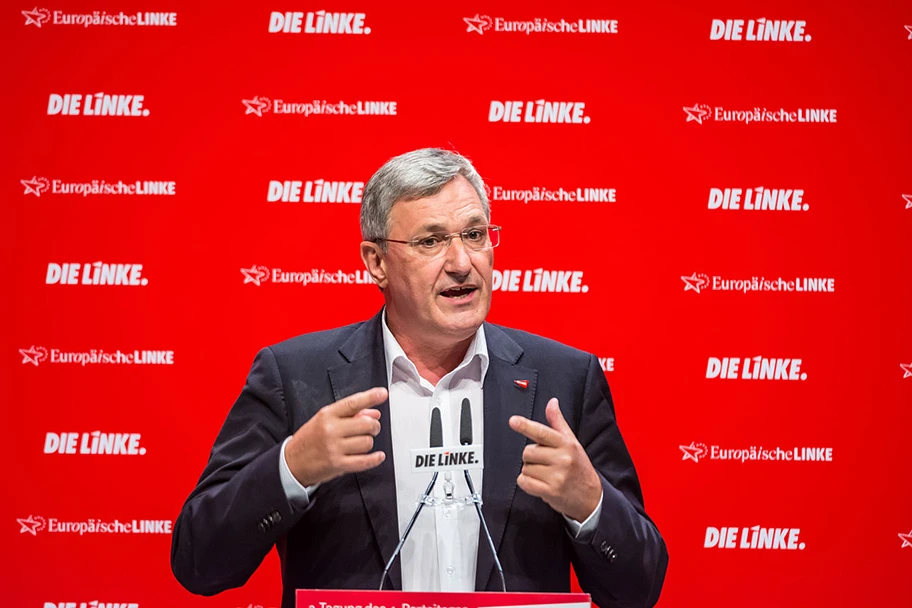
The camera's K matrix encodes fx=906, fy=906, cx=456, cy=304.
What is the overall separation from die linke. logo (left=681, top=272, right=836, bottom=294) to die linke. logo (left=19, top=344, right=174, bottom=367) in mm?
2353

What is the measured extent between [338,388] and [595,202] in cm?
202

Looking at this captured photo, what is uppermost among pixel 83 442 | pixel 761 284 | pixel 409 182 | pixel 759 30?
pixel 759 30

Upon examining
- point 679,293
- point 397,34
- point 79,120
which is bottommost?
point 679,293

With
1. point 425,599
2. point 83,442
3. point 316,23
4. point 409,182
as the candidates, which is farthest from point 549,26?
point 425,599

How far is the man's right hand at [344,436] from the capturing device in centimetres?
185

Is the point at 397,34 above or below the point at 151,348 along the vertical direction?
above

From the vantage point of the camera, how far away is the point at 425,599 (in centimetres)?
175

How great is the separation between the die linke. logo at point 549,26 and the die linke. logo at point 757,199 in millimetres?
866

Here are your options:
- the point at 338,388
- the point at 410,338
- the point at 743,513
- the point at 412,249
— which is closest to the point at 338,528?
the point at 338,388

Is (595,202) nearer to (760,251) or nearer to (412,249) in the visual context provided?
(760,251)

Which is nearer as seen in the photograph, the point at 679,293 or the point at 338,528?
the point at 338,528

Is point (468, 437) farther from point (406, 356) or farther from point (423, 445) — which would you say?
point (406, 356)

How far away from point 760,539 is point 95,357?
302cm

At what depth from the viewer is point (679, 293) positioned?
4.00 metres
